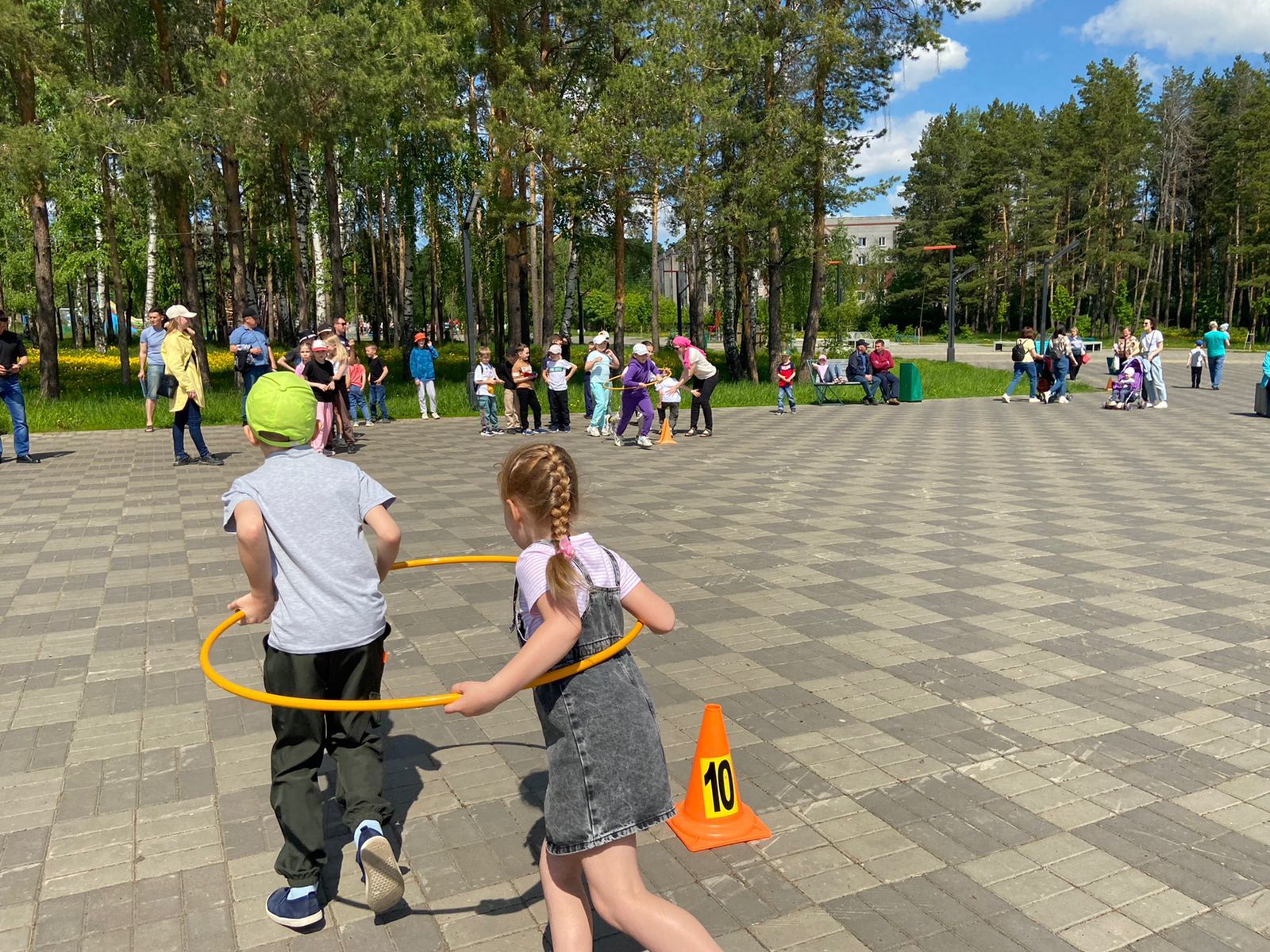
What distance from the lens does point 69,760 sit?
4.36m

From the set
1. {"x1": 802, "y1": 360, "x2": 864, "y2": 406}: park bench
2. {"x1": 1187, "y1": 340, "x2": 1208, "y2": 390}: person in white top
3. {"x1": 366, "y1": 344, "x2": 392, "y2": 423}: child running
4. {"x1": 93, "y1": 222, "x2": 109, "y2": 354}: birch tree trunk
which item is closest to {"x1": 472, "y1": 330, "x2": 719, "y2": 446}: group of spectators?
{"x1": 366, "y1": 344, "x2": 392, "y2": 423}: child running

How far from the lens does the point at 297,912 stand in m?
3.08

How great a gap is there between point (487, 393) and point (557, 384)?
1.42 metres

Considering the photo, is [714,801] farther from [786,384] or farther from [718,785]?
[786,384]

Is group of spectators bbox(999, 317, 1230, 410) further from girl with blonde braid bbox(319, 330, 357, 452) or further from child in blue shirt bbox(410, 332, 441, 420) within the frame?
girl with blonde braid bbox(319, 330, 357, 452)

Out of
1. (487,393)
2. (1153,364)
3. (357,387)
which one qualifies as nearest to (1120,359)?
(1153,364)

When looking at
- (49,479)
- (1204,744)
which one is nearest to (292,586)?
(1204,744)

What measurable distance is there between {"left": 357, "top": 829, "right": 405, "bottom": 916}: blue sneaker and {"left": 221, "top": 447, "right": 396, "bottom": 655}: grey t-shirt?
2.17 ft

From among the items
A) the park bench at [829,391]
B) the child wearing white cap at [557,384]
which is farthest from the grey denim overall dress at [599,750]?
the park bench at [829,391]

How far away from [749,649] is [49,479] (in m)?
11.3

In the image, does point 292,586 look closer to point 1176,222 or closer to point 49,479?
point 49,479

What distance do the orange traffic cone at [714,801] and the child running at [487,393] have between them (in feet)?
48.9

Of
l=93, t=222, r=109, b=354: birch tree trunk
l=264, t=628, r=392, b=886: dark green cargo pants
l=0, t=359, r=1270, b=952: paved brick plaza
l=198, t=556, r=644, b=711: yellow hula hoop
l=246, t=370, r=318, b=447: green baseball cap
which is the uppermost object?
l=93, t=222, r=109, b=354: birch tree trunk

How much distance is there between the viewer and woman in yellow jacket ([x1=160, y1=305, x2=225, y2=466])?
1231 cm
